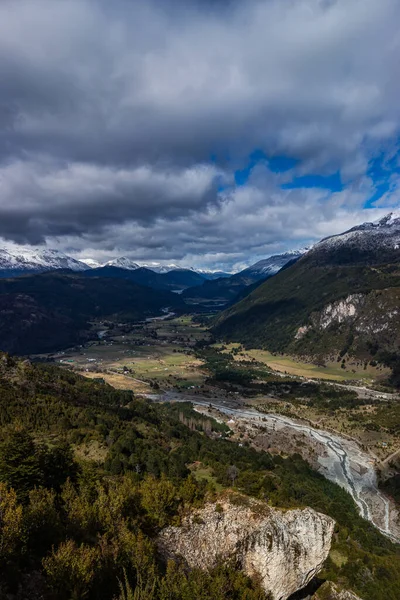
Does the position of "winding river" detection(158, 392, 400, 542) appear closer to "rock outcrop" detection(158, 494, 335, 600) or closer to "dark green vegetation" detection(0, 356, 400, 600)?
"dark green vegetation" detection(0, 356, 400, 600)

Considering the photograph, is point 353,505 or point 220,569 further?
point 353,505

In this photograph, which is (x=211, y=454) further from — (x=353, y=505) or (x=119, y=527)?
(x=119, y=527)

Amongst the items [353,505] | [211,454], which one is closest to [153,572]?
[211,454]

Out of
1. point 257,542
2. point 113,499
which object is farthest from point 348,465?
point 113,499

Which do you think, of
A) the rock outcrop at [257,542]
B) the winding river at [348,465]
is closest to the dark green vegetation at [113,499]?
the rock outcrop at [257,542]

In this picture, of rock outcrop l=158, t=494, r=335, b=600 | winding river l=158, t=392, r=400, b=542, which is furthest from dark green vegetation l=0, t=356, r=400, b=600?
winding river l=158, t=392, r=400, b=542

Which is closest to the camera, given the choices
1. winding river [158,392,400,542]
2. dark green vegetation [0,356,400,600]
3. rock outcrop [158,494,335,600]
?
dark green vegetation [0,356,400,600]
